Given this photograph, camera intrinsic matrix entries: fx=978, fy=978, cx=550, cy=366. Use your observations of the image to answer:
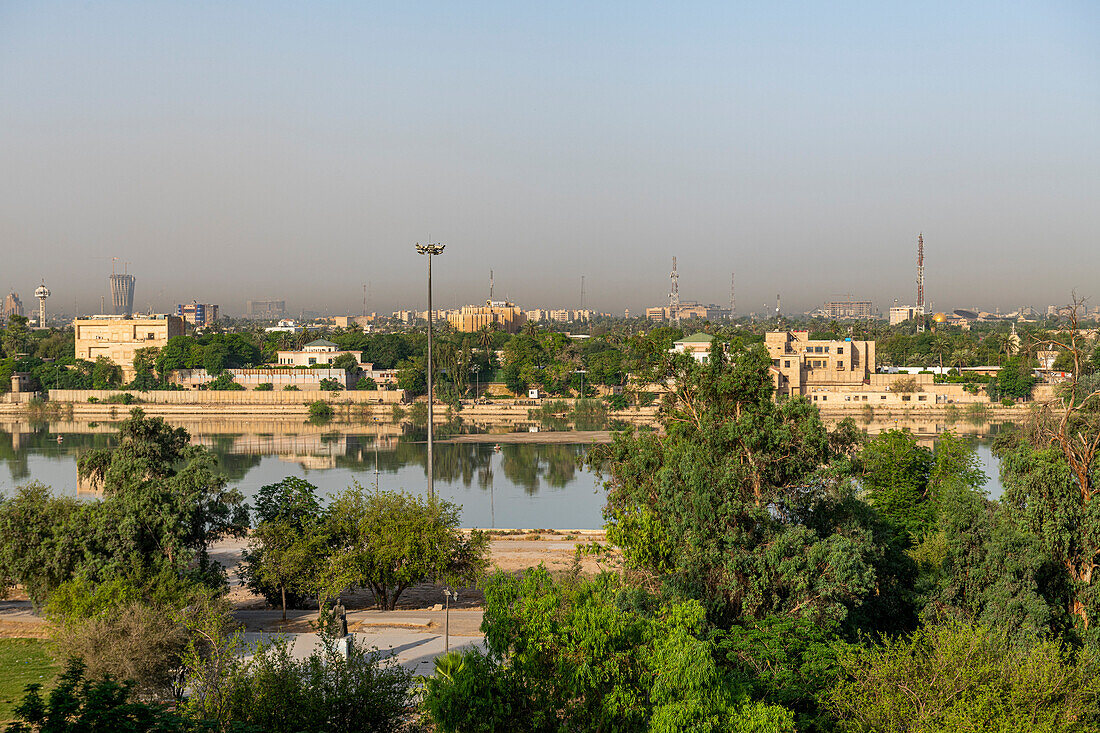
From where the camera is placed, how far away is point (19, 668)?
41.9ft

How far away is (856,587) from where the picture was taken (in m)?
12.0

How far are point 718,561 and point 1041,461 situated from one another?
4634 mm

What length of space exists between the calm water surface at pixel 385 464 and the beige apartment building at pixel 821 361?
14881 mm

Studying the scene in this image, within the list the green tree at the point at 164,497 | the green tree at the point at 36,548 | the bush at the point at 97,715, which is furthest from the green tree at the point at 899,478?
the bush at the point at 97,715

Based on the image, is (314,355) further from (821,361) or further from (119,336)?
(821,361)

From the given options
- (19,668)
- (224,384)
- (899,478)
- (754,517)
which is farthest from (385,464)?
(224,384)

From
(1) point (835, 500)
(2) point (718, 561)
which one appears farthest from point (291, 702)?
(1) point (835, 500)

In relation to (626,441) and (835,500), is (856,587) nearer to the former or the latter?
(835,500)

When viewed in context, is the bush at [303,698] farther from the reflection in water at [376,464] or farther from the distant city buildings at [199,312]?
the distant city buildings at [199,312]

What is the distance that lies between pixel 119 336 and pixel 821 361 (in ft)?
180

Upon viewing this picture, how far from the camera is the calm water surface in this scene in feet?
102

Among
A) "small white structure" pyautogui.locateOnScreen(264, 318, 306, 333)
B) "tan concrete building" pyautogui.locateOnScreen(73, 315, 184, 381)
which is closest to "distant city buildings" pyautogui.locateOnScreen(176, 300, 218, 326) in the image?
"small white structure" pyautogui.locateOnScreen(264, 318, 306, 333)

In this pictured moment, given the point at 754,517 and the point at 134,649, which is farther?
the point at 754,517

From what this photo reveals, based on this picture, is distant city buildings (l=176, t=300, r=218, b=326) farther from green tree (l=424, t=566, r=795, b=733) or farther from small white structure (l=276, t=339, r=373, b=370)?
green tree (l=424, t=566, r=795, b=733)
